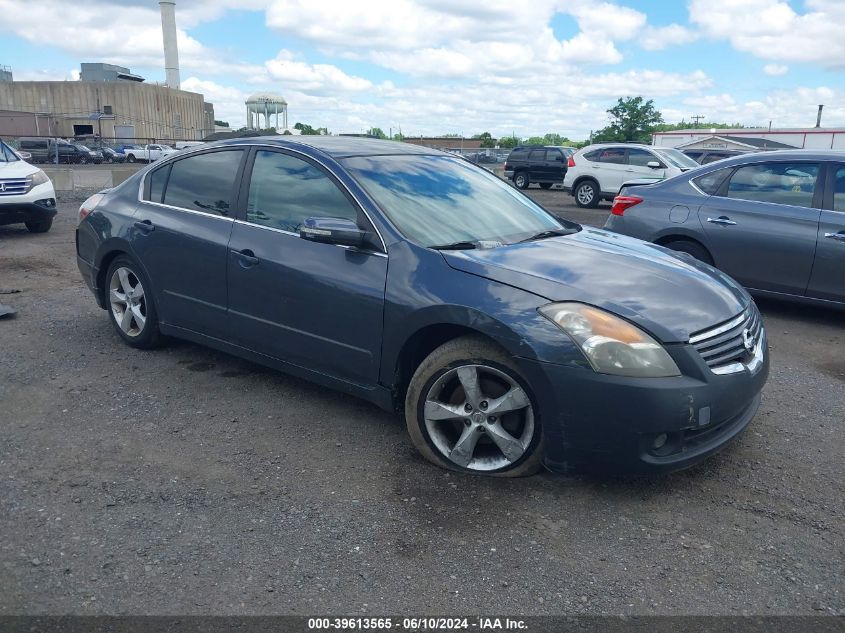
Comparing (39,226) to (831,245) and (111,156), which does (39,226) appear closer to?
(831,245)

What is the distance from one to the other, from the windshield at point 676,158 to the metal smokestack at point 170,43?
78.5m

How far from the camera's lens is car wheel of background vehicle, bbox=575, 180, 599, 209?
18.9 metres

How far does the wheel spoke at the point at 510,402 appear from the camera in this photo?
3.32 m

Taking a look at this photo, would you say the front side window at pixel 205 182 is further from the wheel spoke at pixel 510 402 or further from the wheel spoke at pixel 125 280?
the wheel spoke at pixel 510 402

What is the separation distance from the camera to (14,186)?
10.6m

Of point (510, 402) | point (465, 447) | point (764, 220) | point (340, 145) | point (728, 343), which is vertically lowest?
point (465, 447)

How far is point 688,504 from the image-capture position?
3.31 m

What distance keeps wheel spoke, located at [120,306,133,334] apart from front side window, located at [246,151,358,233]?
1.55 metres

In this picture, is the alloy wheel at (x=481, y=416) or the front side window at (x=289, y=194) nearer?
the alloy wheel at (x=481, y=416)

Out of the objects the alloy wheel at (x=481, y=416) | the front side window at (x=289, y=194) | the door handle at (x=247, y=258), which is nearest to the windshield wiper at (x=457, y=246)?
the front side window at (x=289, y=194)

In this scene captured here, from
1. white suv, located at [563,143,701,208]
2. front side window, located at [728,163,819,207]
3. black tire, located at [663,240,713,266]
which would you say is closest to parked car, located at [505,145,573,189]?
Result: white suv, located at [563,143,701,208]

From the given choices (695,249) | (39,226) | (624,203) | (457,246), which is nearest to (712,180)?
(695,249)

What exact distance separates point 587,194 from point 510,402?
16.7 meters

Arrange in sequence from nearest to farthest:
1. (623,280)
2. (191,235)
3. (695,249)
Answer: (623,280)
(191,235)
(695,249)
